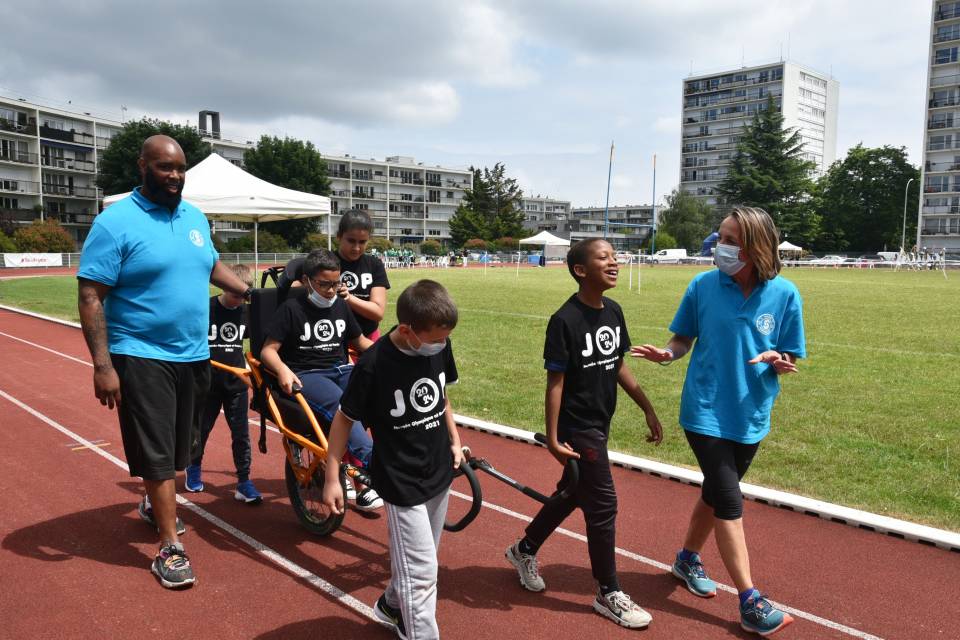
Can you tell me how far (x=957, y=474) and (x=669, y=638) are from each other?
4.01 meters

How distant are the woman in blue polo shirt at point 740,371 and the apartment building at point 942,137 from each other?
92.7 m

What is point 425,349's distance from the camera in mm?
2996

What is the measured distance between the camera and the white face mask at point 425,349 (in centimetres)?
300

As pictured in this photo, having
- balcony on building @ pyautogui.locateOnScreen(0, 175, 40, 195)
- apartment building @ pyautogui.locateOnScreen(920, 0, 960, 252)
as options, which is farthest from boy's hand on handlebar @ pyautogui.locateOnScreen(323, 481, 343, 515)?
apartment building @ pyautogui.locateOnScreen(920, 0, 960, 252)

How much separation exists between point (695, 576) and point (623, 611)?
622mm

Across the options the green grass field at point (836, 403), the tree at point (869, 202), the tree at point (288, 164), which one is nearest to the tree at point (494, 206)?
the tree at point (288, 164)

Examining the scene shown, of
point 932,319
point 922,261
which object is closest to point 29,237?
point 932,319

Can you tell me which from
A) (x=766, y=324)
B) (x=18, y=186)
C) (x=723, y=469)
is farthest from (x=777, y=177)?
(x=723, y=469)

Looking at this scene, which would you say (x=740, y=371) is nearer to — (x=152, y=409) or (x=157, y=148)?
(x=152, y=409)

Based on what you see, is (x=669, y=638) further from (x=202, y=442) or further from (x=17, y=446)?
(x=17, y=446)

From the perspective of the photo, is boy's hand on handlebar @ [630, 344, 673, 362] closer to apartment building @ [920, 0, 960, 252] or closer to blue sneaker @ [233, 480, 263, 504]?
blue sneaker @ [233, 480, 263, 504]

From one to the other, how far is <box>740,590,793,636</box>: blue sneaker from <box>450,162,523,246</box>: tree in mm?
91176

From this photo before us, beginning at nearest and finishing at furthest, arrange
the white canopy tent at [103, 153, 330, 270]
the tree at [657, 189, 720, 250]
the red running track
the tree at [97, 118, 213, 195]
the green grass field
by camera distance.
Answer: the red running track → the green grass field → the white canopy tent at [103, 153, 330, 270] → the tree at [97, 118, 213, 195] → the tree at [657, 189, 720, 250]

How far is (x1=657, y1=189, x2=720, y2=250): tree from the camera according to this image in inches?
3492
